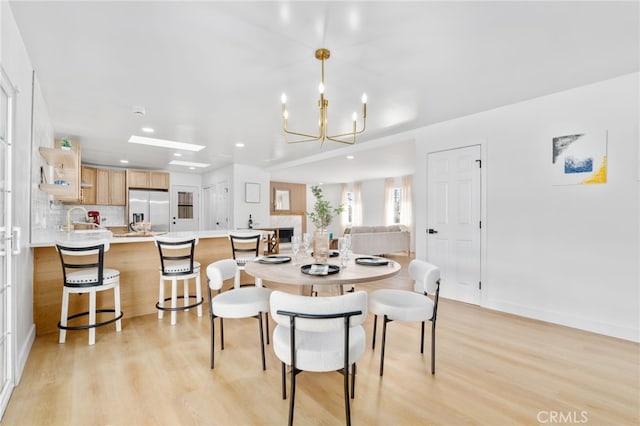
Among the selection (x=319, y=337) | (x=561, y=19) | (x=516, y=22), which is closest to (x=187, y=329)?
(x=319, y=337)

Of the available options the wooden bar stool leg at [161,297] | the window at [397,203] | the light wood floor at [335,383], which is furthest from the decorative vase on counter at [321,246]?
the window at [397,203]

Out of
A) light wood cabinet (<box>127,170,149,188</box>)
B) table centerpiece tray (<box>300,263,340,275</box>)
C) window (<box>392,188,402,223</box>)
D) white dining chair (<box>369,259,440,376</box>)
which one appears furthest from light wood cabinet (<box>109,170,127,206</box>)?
window (<box>392,188,402,223</box>)

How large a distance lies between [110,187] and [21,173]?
5.63 metres

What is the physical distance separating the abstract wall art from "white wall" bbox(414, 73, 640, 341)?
0.06m

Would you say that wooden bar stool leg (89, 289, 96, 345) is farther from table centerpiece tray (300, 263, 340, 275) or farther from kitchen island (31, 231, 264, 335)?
table centerpiece tray (300, 263, 340, 275)

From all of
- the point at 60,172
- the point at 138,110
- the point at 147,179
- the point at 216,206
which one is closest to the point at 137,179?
the point at 147,179

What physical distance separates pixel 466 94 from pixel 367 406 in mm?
3126

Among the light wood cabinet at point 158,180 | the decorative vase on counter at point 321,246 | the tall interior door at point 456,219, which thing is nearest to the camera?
the decorative vase on counter at point 321,246

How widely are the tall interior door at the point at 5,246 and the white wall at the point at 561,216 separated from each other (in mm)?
4443

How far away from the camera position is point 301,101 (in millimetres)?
3520

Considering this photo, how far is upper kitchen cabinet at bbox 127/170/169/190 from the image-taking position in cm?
742

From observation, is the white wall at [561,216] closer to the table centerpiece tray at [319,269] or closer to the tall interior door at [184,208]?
the table centerpiece tray at [319,269]

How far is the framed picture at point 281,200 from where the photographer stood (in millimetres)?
11098

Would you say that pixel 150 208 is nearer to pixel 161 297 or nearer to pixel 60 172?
pixel 60 172
